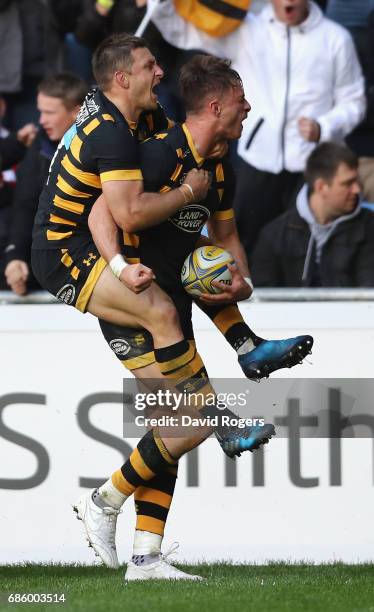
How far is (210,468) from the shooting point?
8.12 meters

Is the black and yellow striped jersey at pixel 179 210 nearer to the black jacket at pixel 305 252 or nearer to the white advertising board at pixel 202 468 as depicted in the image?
the white advertising board at pixel 202 468

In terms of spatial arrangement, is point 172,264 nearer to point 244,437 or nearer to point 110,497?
point 244,437

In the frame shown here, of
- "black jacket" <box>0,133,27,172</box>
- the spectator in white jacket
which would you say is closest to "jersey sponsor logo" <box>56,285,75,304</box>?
the spectator in white jacket

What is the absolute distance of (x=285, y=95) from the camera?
934 centimetres

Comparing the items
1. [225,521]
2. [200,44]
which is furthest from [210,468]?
[200,44]

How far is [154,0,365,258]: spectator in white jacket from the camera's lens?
9.33 m

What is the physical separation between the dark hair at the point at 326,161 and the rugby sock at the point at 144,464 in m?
2.52

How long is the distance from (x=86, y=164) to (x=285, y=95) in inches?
128

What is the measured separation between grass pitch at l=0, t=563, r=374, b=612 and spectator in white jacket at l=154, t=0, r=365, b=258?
2581mm

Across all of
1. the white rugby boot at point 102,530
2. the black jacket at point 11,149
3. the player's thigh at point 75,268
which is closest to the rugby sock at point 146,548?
the white rugby boot at point 102,530

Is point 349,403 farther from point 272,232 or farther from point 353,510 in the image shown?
point 272,232

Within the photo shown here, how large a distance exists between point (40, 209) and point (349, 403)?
2.41 m

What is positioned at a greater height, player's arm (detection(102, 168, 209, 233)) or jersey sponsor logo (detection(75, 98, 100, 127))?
jersey sponsor logo (detection(75, 98, 100, 127))

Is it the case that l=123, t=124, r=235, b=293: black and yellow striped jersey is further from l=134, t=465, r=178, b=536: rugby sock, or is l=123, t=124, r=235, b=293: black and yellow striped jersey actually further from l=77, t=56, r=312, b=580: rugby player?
l=134, t=465, r=178, b=536: rugby sock
